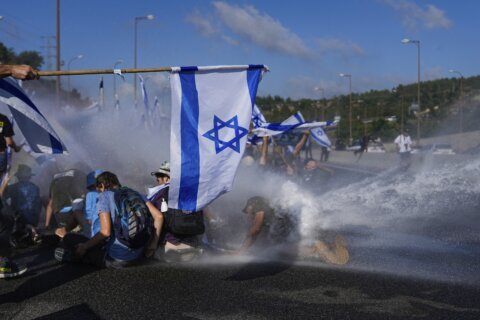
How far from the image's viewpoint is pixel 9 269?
6.28m

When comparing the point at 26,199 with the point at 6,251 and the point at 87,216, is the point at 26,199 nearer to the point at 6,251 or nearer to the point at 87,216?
the point at 87,216

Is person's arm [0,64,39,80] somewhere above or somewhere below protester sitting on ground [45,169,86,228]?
above

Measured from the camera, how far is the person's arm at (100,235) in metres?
6.57

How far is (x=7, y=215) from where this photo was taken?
6.35m

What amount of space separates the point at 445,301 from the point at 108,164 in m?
13.4

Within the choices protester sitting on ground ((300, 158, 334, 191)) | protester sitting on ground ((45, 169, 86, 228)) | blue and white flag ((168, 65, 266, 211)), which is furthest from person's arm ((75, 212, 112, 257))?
protester sitting on ground ((300, 158, 334, 191))

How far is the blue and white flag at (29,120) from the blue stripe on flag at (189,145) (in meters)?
1.83

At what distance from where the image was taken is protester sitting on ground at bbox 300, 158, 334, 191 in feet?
41.4

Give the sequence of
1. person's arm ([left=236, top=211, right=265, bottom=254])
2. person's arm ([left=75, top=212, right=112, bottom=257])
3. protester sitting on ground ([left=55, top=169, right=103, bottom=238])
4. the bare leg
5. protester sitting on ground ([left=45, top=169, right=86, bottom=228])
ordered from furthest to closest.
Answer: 1. protester sitting on ground ([left=45, top=169, right=86, bottom=228])
2. protester sitting on ground ([left=55, top=169, right=103, bottom=238])
3. person's arm ([left=236, top=211, right=265, bottom=254])
4. the bare leg
5. person's arm ([left=75, top=212, right=112, bottom=257])

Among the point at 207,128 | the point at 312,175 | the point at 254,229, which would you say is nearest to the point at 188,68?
the point at 207,128

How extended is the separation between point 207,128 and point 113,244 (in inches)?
66.7

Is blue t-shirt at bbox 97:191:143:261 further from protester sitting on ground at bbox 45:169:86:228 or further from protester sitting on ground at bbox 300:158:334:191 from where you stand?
protester sitting on ground at bbox 300:158:334:191

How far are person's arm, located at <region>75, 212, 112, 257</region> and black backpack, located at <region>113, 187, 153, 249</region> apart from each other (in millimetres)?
115

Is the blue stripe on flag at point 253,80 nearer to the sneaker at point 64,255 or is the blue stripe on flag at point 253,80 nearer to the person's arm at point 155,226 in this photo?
the person's arm at point 155,226
